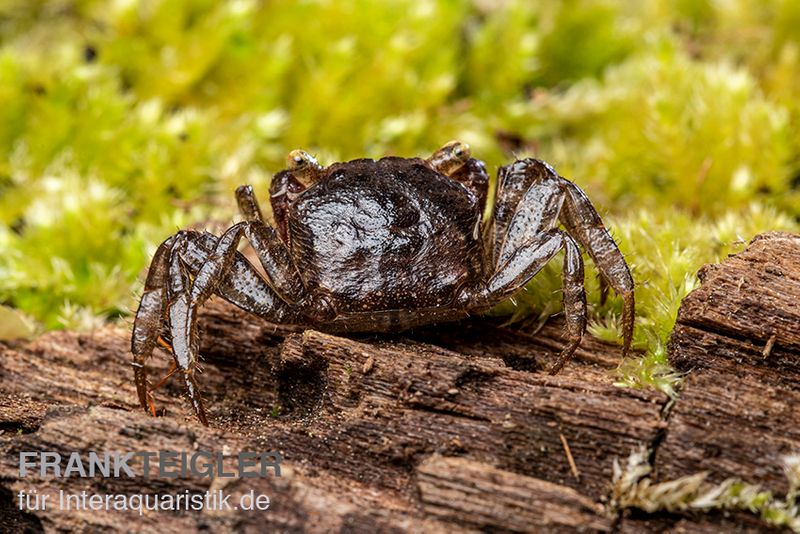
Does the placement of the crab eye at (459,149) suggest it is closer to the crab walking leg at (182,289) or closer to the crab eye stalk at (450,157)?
the crab eye stalk at (450,157)

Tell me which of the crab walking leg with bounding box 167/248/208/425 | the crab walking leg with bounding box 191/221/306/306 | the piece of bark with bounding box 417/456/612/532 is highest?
the crab walking leg with bounding box 191/221/306/306

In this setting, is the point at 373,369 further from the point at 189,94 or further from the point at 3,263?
the point at 189,94

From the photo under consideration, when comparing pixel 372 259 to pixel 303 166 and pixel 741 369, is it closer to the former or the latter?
pixel 303 166

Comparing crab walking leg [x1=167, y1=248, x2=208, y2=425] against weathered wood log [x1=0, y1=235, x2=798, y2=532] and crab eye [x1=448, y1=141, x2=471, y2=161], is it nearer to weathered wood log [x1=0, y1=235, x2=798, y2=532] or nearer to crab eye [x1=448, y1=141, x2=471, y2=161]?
weathered wood log [x1=0, y1=235, x2=798, y2=532]

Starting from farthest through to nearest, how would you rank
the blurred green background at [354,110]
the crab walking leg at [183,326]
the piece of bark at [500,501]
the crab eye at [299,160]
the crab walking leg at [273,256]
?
the blurred green background at [354,110] → the crab eye at [299,160] → the crab walking leg at [273,256] → the crab walking leg at [183,326] → the piece of bark at [500,501]

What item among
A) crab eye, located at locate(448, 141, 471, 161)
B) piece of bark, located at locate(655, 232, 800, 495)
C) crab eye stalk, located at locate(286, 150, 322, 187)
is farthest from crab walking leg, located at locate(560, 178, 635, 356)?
crab eye stalk, located at locate(286, 150, 322, 187)

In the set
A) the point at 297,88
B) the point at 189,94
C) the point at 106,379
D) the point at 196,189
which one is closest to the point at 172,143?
the point at 196,189

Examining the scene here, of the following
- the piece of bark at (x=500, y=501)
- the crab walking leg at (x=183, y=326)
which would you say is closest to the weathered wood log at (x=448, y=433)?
the piece of bark at (x=500, y=501)
